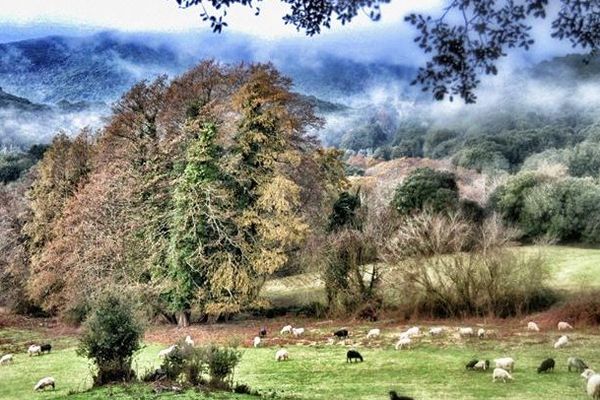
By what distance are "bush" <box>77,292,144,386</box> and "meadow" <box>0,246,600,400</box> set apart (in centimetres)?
88

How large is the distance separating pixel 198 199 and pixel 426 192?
61.9 feet

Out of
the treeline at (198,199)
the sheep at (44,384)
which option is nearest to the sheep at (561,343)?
the treeline at (198,199)

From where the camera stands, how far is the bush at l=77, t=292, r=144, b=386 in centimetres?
1385

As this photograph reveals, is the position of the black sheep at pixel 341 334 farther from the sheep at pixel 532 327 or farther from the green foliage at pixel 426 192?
the green foliage at pixel 426 192

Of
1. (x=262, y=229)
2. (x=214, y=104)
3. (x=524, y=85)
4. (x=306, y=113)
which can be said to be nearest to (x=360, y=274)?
(x=262, y=229)

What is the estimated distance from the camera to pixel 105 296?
572 inches

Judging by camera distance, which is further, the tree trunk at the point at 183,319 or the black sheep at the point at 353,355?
the tree trunk at the point at 183,319

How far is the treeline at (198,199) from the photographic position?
103ft

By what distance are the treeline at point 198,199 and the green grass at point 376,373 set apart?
7485 millimetres

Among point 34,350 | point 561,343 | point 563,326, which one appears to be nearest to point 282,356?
point 561,343

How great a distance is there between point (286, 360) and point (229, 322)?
1358cm

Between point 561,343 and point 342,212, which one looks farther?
point 342,212

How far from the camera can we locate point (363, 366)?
18.1 m

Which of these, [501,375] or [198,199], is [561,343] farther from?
[198,199]
